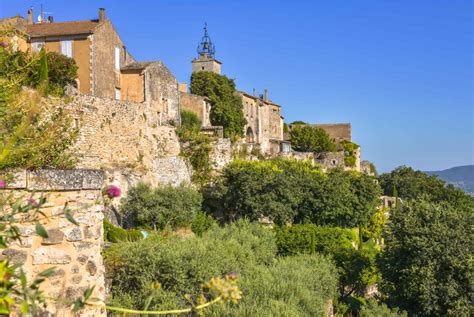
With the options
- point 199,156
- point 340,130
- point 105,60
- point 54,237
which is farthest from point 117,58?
point 340,130

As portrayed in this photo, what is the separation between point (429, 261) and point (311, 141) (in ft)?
131

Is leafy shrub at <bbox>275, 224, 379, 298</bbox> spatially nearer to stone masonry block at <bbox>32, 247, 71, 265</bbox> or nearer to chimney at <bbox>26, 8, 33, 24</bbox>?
stone masonry block at <bbox>32, 247, 71, 265</bbox>

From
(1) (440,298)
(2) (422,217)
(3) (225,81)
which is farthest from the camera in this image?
(3) (225,81)

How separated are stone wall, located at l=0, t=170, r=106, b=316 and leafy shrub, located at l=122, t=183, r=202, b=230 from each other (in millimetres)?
15690

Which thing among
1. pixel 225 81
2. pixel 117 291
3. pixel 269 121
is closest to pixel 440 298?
pixel 117 291

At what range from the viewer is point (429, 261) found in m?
18.1

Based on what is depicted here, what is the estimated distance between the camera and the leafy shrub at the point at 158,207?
2188 centimetres

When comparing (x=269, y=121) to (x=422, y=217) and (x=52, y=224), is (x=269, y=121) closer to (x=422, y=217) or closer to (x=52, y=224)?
(x=422, y=217)

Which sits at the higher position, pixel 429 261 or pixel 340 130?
pixel 340 130

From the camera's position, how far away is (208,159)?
2855 centimetres

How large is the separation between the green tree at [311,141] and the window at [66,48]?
1315 inches

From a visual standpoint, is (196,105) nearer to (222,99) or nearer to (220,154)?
(222,99)

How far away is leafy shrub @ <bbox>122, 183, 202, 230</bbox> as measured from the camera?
71.8 ft

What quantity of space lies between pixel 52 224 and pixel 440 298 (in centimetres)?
1585
